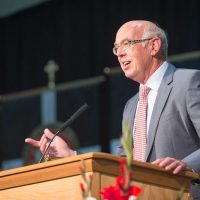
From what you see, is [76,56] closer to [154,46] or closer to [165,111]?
[154,46]

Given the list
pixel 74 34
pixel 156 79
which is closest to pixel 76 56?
pixel 74 34

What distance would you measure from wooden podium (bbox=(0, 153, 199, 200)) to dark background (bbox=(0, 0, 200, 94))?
3.63 m

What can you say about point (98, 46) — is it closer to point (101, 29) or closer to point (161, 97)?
point (101, 29)

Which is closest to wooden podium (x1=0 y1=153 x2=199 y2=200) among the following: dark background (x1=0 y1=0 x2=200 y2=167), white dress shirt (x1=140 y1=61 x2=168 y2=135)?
white dress shirt (x1=140 y1=61 x2=168 y2=135)

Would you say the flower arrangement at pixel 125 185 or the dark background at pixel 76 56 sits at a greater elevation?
the dark background at pixel 76 56

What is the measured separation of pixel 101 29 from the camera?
702cm

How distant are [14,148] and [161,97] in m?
4.04

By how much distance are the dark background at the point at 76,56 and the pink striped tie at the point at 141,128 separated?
247cm

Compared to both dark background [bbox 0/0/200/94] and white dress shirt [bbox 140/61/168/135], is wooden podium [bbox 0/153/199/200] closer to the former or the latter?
white dress shirt [bbox 140/61/168/135]

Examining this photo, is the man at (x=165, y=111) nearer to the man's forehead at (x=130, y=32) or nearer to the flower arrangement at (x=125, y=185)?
the man's forehead at (x=130, y=32)

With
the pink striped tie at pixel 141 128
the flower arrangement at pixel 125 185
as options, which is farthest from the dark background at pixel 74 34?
the flower arrangement at pixel 125 185

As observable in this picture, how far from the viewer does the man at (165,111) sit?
10.4 feet

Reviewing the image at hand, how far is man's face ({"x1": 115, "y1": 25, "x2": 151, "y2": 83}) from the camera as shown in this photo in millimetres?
3506

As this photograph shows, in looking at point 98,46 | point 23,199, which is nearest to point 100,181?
point 23,199
